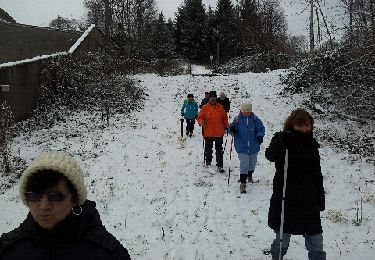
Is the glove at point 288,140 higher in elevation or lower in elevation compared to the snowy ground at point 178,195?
higher

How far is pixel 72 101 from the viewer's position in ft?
59.5

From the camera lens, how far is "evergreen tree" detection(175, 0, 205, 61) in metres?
47.9

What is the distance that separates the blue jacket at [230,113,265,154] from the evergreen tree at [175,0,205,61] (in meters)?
39.1

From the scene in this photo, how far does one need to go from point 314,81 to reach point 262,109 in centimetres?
285

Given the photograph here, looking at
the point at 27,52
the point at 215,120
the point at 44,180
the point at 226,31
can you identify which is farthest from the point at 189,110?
the point at 226,31

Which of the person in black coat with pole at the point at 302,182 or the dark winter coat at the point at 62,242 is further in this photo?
the person in black coat with pole at the point at 302,182

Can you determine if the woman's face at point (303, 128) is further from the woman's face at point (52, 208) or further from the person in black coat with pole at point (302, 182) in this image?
the woman's face at point (52, 208)

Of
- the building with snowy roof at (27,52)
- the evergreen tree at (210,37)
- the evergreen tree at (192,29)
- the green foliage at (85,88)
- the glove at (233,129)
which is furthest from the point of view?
the evergreen tree at (192,29)

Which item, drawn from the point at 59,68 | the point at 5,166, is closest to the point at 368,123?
the point at 5,166

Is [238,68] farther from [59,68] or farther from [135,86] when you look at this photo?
[59,68]

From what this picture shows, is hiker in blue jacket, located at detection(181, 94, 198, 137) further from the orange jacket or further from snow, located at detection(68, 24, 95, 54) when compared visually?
snow, located at detection(68, 24, 95, 54)

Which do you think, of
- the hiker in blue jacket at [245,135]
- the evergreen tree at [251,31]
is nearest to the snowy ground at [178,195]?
the hiker in blue jacket at [245,135]

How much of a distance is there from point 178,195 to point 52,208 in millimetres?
6824

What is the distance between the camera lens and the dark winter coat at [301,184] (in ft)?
16.2
